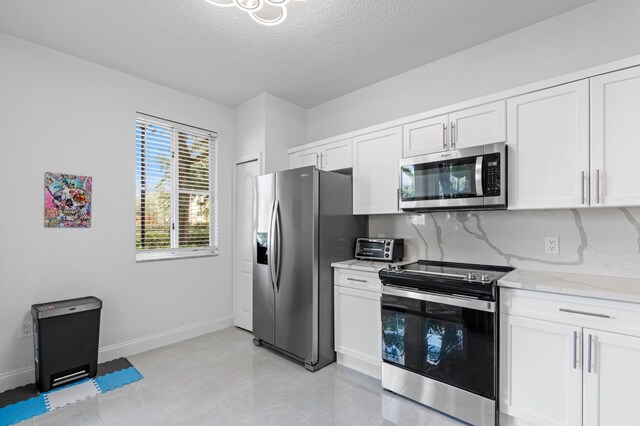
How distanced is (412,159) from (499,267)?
1100 mm

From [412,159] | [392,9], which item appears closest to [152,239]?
[412,159]

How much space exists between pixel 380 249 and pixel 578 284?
1.48 metres

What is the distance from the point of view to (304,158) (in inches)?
143

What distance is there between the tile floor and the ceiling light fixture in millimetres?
2670

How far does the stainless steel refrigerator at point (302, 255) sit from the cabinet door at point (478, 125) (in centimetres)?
110

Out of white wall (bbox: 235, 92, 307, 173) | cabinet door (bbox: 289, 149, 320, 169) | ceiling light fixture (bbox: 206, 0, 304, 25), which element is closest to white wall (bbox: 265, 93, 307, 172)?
white wall (bbox: 235, 92, 307, 173)

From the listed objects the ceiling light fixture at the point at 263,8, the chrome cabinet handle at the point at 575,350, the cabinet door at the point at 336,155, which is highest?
the ceiling light fixture at the point at 263,8

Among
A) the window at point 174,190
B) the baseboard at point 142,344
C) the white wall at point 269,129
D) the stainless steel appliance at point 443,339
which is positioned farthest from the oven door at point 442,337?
the window at point 174,190

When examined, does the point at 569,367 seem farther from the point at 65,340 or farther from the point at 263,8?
the point at 65,340

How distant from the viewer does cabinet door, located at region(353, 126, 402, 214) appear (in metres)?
2.83

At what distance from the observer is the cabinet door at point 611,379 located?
157cm

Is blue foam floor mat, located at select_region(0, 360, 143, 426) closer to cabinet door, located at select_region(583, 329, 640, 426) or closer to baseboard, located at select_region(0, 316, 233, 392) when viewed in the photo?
baseboard, located at select_region(0, 316, 233, 392)

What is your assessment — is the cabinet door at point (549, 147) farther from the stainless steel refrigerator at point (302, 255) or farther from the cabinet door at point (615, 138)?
the stainless steel refrigerator at point (302, 255)

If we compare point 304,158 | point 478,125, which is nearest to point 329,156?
point 304,158
